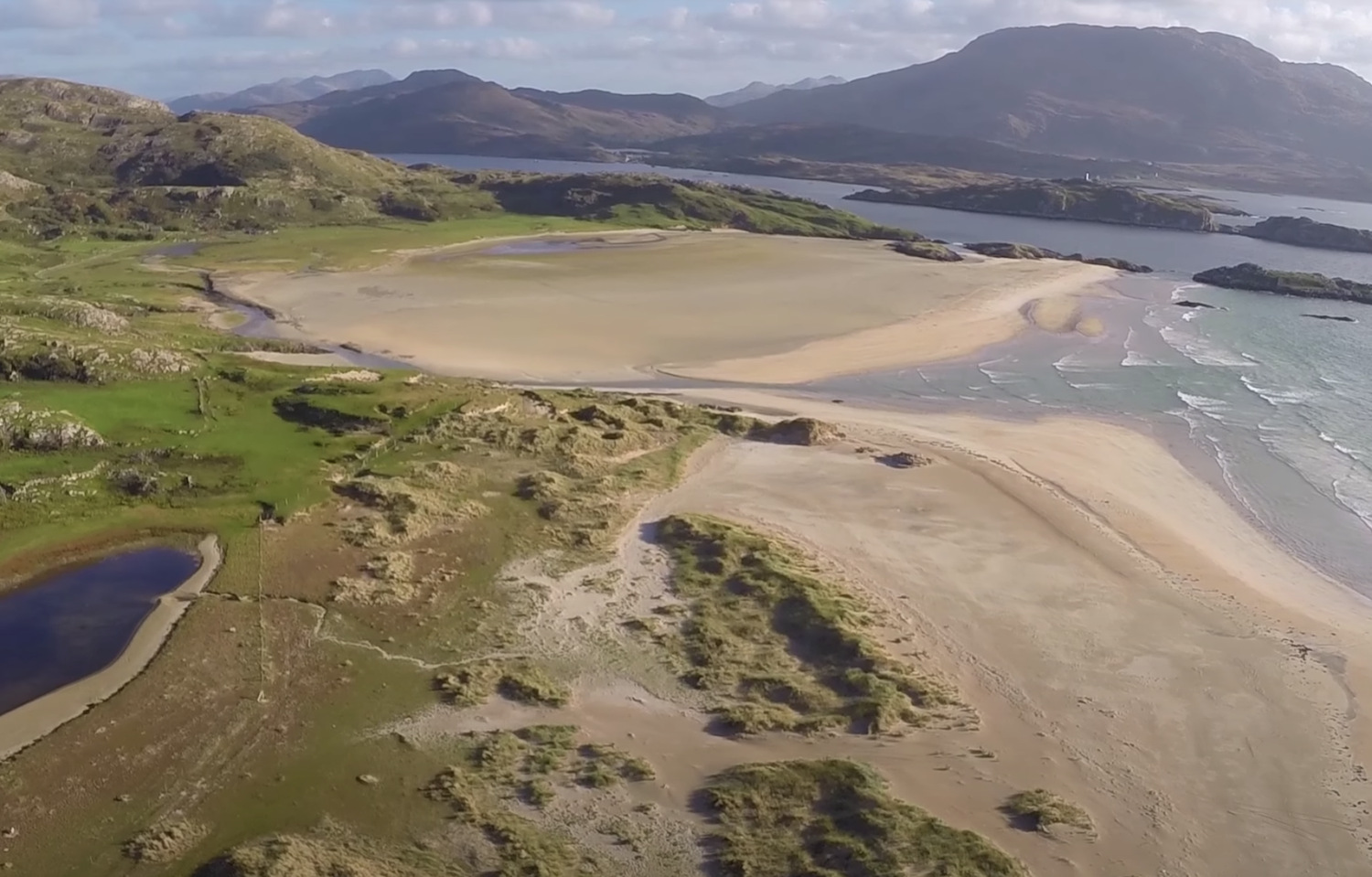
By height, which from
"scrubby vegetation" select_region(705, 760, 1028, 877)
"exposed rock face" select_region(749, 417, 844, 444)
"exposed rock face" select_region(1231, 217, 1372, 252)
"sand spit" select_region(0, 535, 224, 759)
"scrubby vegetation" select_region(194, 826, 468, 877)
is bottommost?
"scrubby vegetation" select_region(705, 760, 1028, 877)

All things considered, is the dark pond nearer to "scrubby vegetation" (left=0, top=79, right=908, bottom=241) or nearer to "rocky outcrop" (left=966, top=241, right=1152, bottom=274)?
"scrubby vegetation" (left=0, top=79, right=908, bottom=241)

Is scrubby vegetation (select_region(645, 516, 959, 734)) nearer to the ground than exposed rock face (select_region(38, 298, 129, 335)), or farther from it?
nearer to the ground

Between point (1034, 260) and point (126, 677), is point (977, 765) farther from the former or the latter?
point (1034, 260)

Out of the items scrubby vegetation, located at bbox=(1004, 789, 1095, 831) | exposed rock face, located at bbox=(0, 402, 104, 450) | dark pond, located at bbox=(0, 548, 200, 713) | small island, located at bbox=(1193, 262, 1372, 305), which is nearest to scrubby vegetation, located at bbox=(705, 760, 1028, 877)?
scrubby vegetation, located at bbox=(1004, 789, 1095, 831)

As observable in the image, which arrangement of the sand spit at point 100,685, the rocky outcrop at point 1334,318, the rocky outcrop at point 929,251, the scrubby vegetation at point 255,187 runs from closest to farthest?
the sand spit at point 100,685 < the rocky outcrop at point 1334,318 < the rocky outcrop at point 929,251 < the scrubby vegetation at point 255,187

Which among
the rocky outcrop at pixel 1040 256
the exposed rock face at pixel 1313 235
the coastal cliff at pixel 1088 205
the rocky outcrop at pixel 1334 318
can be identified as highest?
the coastal cliff at pixel 1088 205

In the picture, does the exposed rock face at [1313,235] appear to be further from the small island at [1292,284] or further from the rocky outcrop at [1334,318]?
the rocky outcrop at [1334,318]

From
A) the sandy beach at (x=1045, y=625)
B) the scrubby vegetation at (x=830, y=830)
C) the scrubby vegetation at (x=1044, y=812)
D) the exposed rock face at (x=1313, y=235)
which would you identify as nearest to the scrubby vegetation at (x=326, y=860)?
the sandy beach at (x=1045, y=625)
